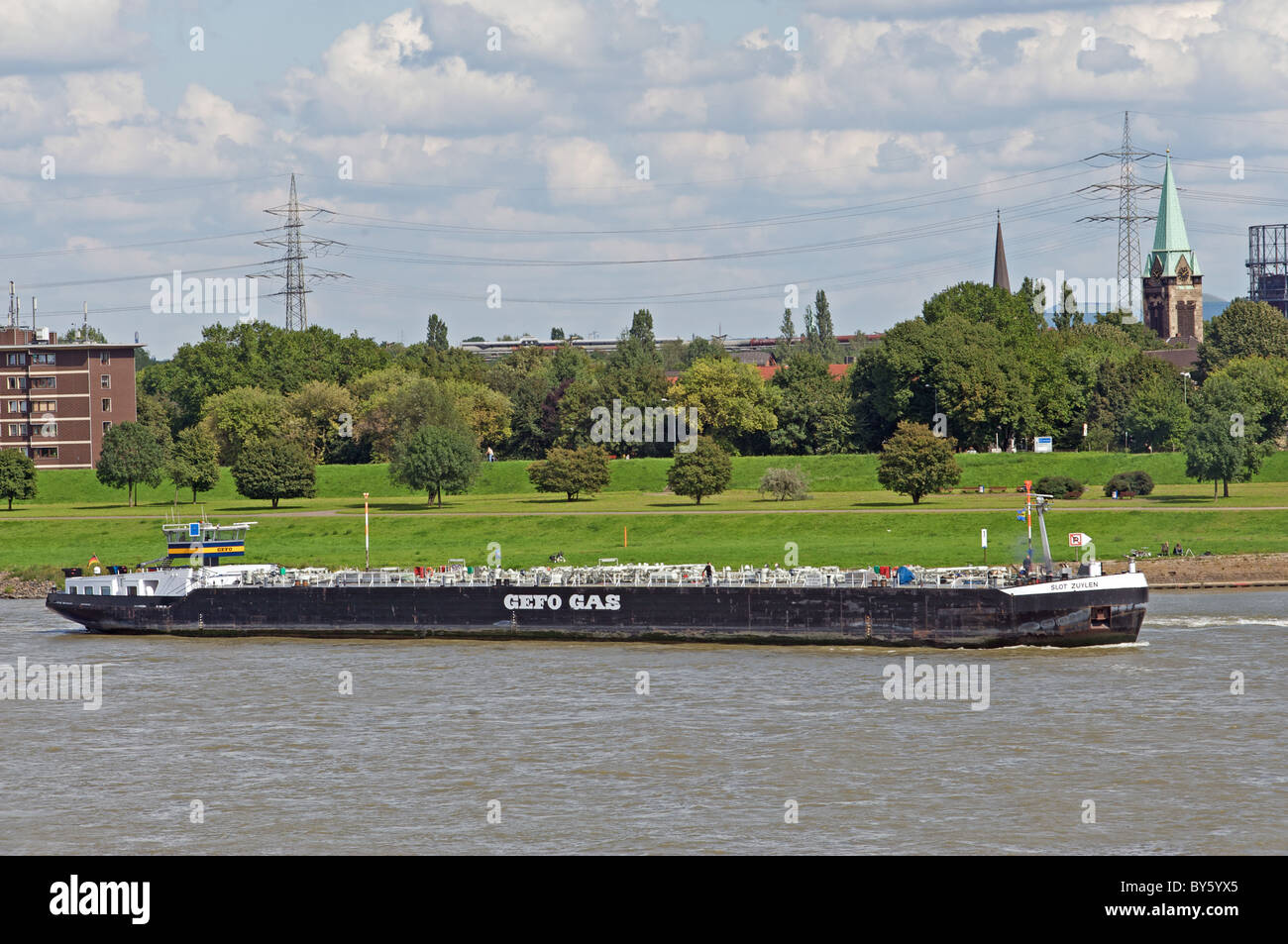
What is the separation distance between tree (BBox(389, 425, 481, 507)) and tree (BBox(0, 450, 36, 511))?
32.7 m

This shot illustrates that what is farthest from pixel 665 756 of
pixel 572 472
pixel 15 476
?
pixel 15 476

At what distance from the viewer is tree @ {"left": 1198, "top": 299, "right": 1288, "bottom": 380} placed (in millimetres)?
183000

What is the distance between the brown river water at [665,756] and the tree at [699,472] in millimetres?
52138

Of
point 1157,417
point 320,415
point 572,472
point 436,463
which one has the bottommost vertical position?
point 572,472

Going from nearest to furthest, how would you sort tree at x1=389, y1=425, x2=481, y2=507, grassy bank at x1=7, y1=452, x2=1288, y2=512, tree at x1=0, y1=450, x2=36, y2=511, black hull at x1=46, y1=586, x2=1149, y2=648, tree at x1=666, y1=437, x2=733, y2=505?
1. black hull at x1=46, y1=586, x2=1149, y2=648
2. tree at x1=666, y1=437, x2=733, y2=505
3. tree at x1=389, y1=425, x2=481, y2=507
4. grassy bank at x1=7, y1=452, x2=1288, y2=512
5. tree at x1=0, y1=450, x2=36, y2=511

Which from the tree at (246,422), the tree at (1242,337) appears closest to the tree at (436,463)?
the tree at (246,422)

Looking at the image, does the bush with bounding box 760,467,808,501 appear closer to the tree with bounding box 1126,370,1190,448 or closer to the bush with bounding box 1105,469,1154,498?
the bush with bounding box 1105,469,1154,498

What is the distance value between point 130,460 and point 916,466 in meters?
67.7

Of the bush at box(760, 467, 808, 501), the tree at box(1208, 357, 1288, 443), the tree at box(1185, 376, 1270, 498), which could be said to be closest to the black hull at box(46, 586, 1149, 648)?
the tree at box(1185, 376, 1270, 498)

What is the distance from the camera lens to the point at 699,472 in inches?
4535

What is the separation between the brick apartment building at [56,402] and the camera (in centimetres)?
16675

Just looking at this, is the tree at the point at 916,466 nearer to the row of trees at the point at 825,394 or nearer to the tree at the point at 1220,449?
the tree at the point at 1220,449

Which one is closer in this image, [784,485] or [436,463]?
[784,485]

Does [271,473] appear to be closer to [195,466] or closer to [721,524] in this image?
[195,466]
